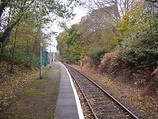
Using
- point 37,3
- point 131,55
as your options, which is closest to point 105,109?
point 131,55

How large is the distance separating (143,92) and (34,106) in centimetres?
534

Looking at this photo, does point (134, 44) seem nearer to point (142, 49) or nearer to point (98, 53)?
point (142, 49)

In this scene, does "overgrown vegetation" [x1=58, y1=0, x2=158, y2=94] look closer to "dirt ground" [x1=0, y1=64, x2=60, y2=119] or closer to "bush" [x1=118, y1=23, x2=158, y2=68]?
"bush" [x1=118, y1=23, x2=158, y2=68]

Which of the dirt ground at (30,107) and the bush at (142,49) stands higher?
the bush at (142,49)

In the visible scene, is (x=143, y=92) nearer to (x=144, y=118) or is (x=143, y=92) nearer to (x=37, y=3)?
(x=144, y=118)

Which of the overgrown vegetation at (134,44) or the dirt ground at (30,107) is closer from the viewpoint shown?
the dirt ground at (30,107)

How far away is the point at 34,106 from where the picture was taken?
6.17 metres

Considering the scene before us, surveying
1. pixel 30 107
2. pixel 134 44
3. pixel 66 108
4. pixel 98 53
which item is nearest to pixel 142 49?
pixel 134 44

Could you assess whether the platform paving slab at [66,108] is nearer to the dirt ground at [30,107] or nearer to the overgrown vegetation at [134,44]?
the dirt ground at [30,107]

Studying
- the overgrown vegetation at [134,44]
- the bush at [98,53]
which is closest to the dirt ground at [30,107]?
the overgrown vegetation at [134,44]

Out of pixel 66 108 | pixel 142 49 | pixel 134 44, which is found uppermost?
pixel 134 44

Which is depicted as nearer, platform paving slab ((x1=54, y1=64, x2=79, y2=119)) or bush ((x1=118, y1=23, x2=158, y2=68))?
platform paving slab ((x1=54, y1=64, x2=79, y2=119))

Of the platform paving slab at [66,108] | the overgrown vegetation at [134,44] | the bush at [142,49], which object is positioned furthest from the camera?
the overgrown vegetation at [134,44]

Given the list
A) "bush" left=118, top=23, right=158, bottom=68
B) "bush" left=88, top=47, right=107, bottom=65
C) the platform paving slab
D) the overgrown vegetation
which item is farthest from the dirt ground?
"bush" left=88, top=47, right=107, bottom=65
